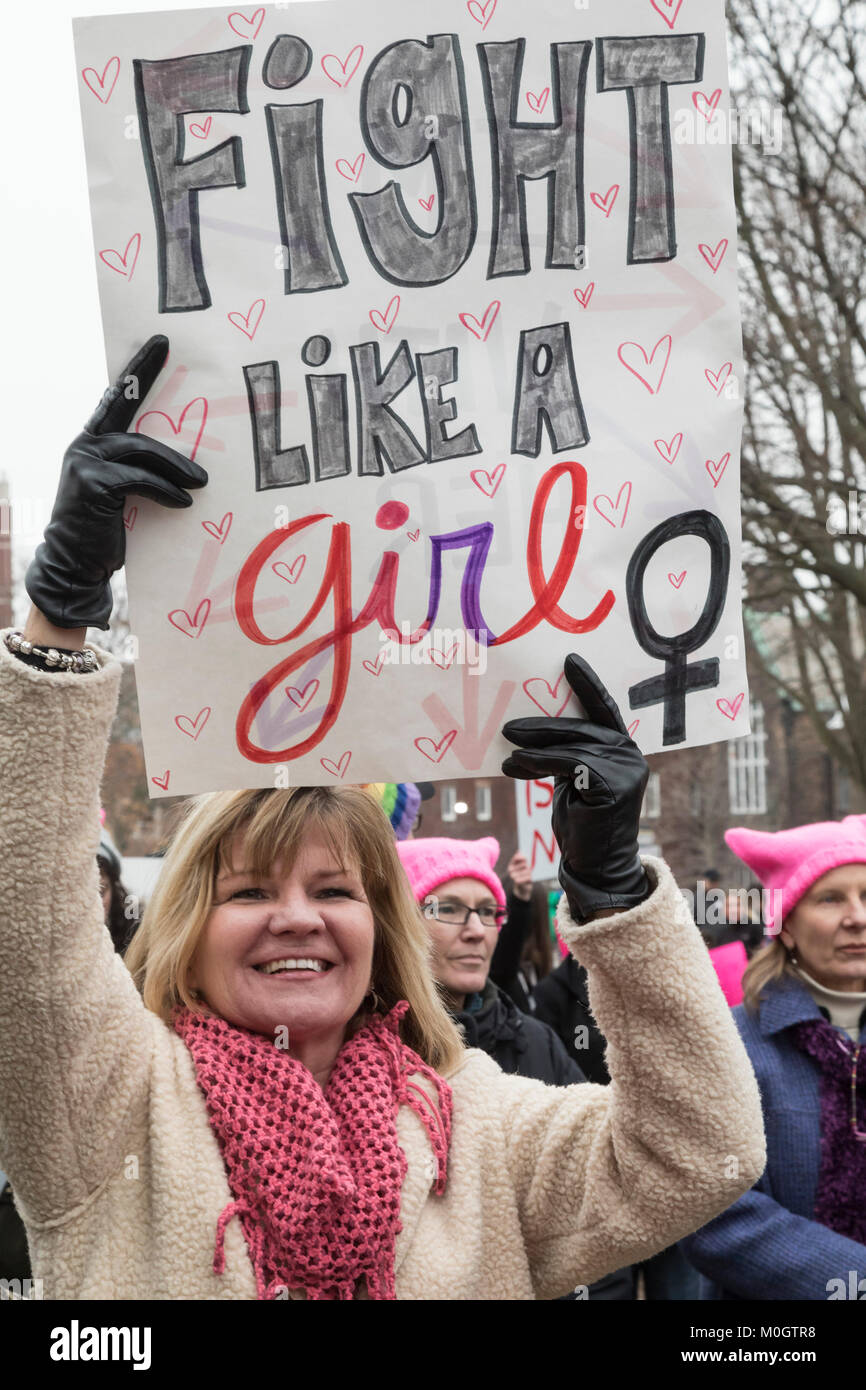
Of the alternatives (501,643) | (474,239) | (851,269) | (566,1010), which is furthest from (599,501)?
(851,269)

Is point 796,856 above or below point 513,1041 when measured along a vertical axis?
above

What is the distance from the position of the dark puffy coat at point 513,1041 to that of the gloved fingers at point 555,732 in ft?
6.30

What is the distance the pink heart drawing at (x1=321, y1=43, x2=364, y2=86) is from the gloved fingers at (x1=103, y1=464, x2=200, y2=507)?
2.01 ft

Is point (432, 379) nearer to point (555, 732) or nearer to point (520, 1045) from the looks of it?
point (555, 732)

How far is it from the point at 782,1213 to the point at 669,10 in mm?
2288

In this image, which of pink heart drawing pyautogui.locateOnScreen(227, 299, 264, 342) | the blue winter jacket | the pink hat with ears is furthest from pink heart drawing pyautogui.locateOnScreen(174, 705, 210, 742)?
the pink hat with ears

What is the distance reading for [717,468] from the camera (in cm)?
209

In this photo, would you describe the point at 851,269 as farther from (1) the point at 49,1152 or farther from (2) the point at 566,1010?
(1) the point at 49,1152

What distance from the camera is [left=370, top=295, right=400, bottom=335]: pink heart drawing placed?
2057mm

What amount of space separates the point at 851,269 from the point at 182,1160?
11347 mm

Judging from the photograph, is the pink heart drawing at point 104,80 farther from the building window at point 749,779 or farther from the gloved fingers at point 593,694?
the building window at point 749,779

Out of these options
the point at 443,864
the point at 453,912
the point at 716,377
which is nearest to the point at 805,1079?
the point at 453,912

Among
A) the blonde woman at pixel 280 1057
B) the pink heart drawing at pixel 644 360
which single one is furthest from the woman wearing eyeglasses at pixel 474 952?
the pink heart drawing at pixel 644 360

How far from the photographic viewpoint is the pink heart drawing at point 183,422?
1.99 m
